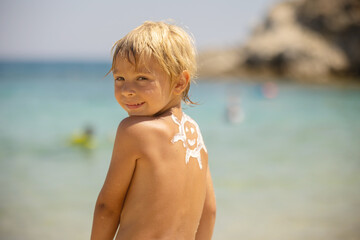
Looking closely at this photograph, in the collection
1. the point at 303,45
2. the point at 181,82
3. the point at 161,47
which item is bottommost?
the point at 181,82

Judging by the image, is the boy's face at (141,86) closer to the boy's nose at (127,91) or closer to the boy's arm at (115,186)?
the boy's nose at (127,91)

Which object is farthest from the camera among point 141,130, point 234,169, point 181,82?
point 234,169

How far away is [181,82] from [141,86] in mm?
174

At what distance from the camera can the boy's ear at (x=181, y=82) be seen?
153 centimetres

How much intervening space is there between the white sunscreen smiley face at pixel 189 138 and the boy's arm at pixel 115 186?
184 mm

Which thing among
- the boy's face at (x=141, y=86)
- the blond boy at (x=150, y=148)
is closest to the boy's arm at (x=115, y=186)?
the blond boy at (x=150, y=148)

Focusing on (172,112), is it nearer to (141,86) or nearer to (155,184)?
(141,86)

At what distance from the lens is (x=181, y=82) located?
5.06 ft

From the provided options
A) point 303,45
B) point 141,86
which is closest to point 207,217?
point 141,86

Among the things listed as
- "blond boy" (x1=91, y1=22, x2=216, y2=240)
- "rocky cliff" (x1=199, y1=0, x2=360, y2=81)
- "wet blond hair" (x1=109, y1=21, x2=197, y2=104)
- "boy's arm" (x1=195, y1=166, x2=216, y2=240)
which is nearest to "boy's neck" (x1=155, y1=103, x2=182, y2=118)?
"blond boy" (x1=91, y1=22, x2=216, y2=240)

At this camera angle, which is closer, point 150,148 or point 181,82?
point 150,148

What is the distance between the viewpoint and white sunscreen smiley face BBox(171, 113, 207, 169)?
5.01ft

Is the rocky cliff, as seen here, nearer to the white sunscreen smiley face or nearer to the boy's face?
the white sunscreen smiley face

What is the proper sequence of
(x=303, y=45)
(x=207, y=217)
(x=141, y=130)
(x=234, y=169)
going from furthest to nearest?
(x=303, y=45) < (x=234, y=169) < (x=207, y=217) < (x=141, y=130)
